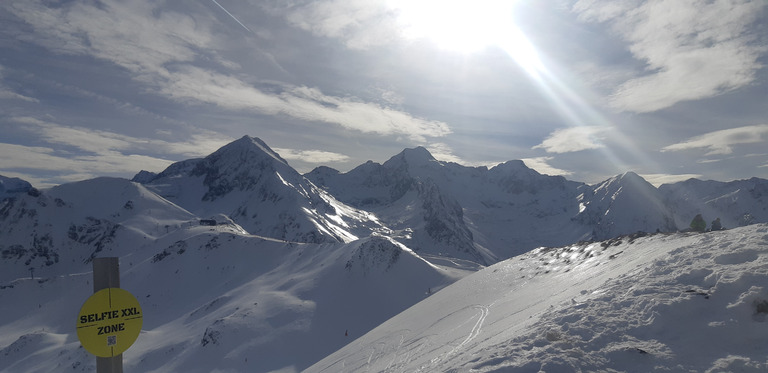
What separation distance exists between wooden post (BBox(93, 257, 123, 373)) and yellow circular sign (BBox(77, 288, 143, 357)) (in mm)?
74

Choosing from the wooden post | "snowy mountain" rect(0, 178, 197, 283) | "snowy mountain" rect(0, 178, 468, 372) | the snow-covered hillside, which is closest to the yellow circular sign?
the wooden post

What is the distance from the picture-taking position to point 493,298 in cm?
1529

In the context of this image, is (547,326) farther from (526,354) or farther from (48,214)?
(48,214)

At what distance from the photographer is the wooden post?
536 cm

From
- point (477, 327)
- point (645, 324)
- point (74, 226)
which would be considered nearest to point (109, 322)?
point (645, 324)

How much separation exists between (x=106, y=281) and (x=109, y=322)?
57 cm

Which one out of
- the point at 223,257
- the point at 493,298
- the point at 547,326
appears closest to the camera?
the point at 547,326

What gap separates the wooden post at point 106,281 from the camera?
5.36m

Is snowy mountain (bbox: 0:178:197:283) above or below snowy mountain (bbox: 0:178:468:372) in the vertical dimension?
above

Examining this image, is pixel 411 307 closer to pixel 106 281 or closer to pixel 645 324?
pixel 645 324

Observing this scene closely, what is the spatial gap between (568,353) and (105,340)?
6793 mm

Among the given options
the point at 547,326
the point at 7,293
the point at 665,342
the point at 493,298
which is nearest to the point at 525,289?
the point at 493,298

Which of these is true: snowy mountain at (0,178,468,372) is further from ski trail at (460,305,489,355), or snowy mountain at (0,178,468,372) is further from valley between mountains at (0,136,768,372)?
ski trail at (460,305,489,355)

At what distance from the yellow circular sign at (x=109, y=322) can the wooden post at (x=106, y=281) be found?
0.24 feet
